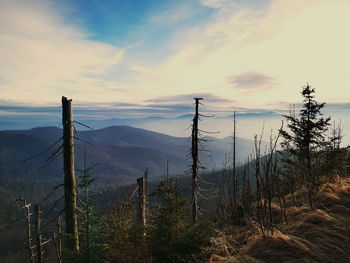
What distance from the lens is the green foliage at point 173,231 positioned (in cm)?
661

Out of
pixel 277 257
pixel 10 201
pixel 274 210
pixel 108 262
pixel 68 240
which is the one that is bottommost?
pixel 10 201

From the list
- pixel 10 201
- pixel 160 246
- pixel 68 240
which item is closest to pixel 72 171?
pixel 68 240

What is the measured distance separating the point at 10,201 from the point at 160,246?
714 feet

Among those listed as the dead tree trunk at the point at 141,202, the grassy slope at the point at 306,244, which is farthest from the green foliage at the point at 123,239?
the dead tree trunk at the point at 141,202

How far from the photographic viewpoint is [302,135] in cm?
2177

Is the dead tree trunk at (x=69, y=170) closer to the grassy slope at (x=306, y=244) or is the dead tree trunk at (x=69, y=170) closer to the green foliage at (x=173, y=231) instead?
the green foliage at (x=173, y=231)

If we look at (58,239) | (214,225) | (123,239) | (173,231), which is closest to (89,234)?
(123,239)

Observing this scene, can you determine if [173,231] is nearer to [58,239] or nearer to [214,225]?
[214,225]

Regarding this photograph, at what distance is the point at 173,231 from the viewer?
723 cm

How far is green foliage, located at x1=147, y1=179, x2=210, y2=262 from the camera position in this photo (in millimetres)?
6609

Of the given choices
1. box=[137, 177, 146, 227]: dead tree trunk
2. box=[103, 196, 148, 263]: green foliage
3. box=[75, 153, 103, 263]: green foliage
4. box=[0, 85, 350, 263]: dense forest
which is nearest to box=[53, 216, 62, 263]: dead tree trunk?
box=[0, 85, 350, 263]: dense forest

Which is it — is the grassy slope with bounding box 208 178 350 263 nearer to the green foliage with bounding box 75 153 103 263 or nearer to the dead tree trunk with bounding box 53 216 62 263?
the green foliage with bounding box 75 153 103 263

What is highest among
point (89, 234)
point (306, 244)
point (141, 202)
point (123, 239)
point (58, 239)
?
point (306, 244)

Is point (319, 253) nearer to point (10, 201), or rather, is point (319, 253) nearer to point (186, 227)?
point (186, 227)
